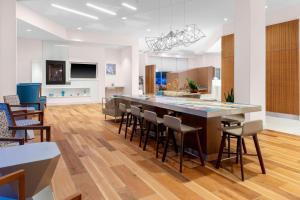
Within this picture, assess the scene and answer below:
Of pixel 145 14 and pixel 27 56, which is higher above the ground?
pixel 145 14

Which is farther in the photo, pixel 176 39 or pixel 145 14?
pixel 145 14

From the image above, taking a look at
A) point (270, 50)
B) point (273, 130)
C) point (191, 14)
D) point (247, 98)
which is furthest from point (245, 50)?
point (191, 14)

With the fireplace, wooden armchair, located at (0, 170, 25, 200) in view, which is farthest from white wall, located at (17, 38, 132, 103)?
wooden armchair, located at (0, 170, 25, 200)

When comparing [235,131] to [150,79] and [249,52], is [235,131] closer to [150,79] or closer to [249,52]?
[249,52]

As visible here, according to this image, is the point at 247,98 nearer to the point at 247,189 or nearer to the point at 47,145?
the point at 247,189

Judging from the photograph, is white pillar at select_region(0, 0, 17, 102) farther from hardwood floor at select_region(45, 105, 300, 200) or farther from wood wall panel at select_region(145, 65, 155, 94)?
wood wall panel at select_region(145, 65, 155, 94)

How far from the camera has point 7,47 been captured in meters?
5.10

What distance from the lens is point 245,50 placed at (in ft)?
16.9

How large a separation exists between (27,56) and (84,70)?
8.68 ft

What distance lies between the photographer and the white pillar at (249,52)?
16.6 feet

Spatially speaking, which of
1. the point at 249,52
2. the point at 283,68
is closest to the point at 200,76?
the point at 283,68

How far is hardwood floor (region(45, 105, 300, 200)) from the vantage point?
2389 mm

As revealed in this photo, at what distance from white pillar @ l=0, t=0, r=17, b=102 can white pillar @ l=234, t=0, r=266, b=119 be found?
5.16m

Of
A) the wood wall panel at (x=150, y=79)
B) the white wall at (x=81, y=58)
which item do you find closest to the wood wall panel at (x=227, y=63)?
the white wall at (x=81, y=58)
